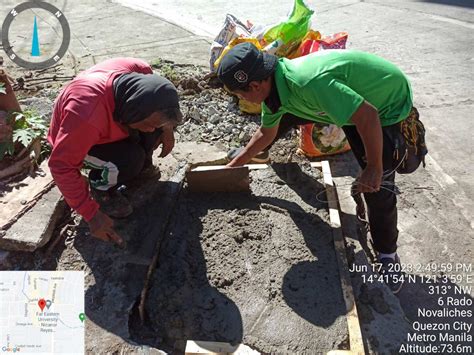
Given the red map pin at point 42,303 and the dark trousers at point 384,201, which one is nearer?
the red map pin at point 42,303

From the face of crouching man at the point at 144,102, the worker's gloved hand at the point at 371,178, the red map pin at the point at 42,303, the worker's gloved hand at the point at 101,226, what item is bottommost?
the red map pin at the point at 42,303

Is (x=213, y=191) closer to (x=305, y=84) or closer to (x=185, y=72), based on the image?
(x=305, y=84)

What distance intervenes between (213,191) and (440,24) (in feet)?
17.8

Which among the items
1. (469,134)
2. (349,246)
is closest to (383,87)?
(349,246)

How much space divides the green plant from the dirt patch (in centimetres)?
108

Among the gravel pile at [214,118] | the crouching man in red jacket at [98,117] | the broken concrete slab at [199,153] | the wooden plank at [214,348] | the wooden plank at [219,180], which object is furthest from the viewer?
the gravel pile at [214,118]

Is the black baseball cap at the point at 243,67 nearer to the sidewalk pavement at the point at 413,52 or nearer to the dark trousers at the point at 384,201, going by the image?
the dark trousers at the point at 384,201

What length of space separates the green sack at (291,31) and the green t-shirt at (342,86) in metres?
1.48

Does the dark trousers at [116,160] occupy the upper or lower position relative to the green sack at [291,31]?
lower

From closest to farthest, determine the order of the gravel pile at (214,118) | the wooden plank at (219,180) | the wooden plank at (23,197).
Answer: the wooden plank at (23,197), the wooden plank at (219,180), the gravel pile at (214,118)

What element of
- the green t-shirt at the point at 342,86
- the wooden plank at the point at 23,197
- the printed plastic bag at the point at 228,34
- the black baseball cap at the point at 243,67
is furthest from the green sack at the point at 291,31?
the wooden plank at the point at 23,197

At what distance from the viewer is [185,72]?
483 centimetres

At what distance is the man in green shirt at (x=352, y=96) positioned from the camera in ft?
6.82

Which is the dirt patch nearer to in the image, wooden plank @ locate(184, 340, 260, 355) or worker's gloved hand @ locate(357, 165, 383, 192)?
wooden plank @ locate(184, 340, 260, 355)
